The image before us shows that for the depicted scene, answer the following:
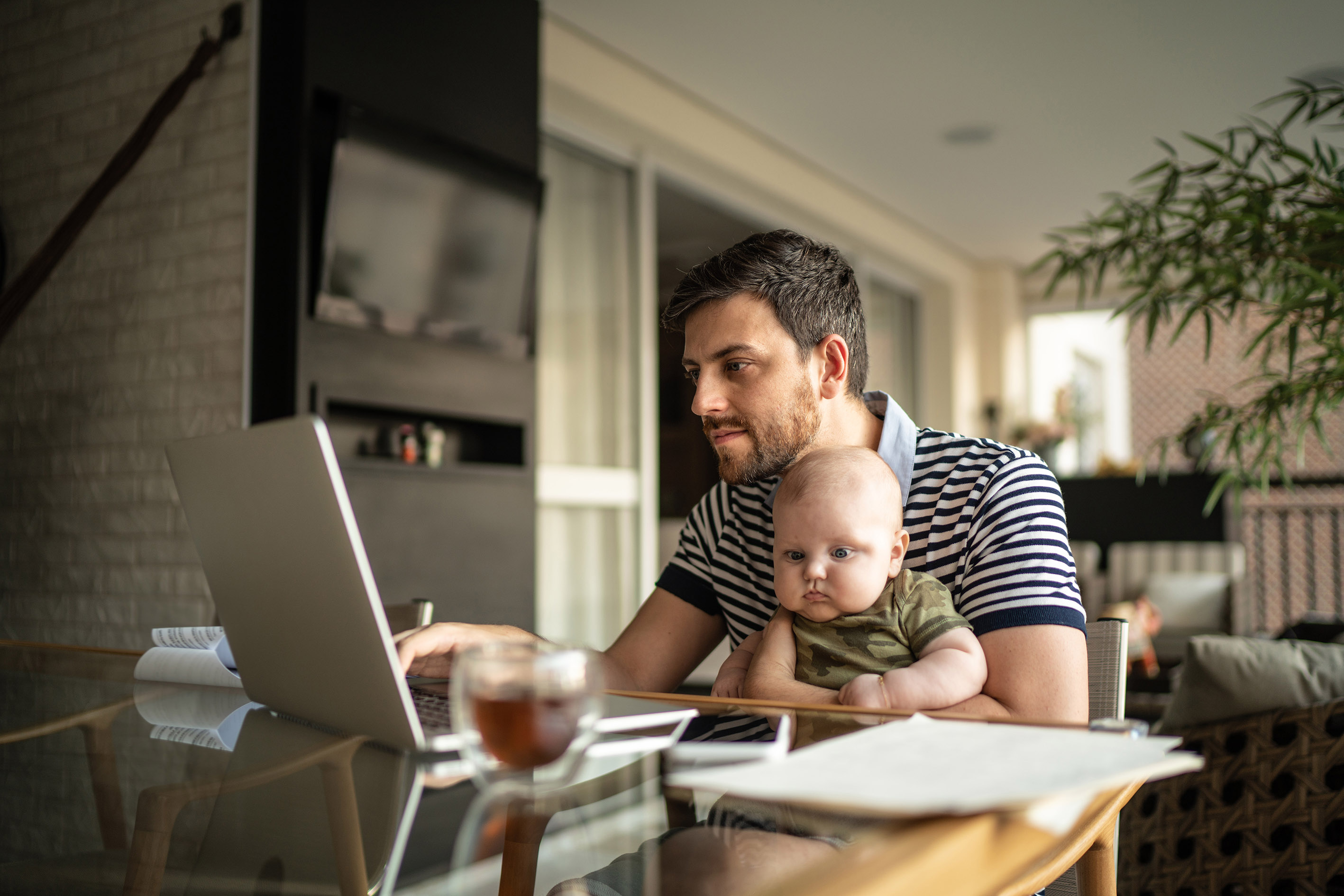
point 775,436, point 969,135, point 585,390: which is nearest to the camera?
point 775,436

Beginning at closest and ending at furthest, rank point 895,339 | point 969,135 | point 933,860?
1. point 933,860
2. point 969,135
3. point 895,339

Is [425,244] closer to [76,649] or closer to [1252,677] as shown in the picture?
[76,649]

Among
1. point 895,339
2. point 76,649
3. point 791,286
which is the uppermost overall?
point 895,339

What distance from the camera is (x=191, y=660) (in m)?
1.26

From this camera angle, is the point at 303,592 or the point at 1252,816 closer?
the point at 303,592

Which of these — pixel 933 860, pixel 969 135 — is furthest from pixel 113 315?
pixel 969 135

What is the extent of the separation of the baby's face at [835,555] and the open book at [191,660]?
0.66 metres

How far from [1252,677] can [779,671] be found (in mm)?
970

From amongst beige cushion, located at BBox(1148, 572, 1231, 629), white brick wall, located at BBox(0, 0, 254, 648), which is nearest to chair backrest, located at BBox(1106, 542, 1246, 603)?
beige cushion, located at BBox(1148, 572, 1231, 629)

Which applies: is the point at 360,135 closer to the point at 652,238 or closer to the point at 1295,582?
the point at 652,238

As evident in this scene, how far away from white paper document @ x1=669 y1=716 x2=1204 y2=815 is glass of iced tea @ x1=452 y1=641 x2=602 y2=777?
0.25ft

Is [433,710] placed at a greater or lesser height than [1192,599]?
greater

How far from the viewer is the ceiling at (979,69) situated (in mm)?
3898

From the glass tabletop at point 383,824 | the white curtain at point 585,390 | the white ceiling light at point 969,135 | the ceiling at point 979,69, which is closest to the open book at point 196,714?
the glass tabletop at point 383,824
